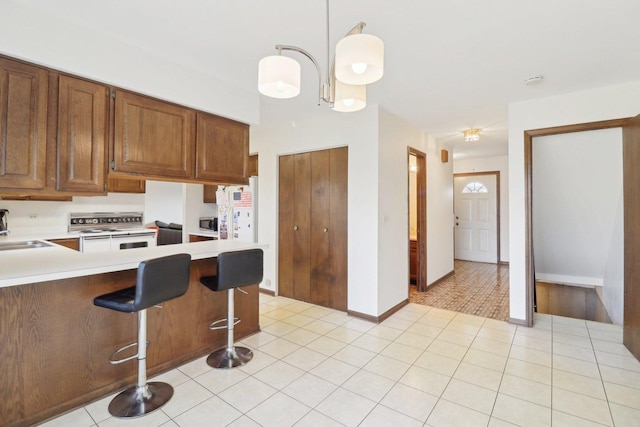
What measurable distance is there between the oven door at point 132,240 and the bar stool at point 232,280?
2.54m

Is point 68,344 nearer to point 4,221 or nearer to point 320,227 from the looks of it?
point 320,227

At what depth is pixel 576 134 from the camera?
10.5ft

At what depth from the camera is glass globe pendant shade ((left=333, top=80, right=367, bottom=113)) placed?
5.63ft

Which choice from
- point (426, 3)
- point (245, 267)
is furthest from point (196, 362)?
point (426, 3)

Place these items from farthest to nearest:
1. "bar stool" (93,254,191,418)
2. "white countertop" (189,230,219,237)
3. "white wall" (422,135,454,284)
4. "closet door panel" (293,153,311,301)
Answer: "white countertop" (189,230,219,237)
"white wall" (422,135,454,284)
"closet door panel" (293,153,311,301)
"bar stool" (93,254,191,418)

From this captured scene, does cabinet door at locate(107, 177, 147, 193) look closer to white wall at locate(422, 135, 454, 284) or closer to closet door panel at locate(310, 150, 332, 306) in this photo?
closet door panel at locate(310, 150, 332, 306)

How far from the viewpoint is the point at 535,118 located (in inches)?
127

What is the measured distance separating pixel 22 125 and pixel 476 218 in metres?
7.48

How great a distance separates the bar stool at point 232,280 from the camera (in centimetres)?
234

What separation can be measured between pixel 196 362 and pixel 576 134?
4332mm

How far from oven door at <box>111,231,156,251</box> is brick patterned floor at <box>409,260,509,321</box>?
4027 millimetres

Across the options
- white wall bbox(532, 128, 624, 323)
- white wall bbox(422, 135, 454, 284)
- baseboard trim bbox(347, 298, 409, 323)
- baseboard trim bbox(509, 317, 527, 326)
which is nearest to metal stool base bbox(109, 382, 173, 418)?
baseboard trim bbox(347, 298, 409, 323)

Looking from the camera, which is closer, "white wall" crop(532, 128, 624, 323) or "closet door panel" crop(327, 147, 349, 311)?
"white wall" crop(532, 128, 624, 323)

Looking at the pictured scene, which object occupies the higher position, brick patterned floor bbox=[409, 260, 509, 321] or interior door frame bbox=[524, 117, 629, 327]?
interior door frame bbox=[524, 117, 629, 327]
